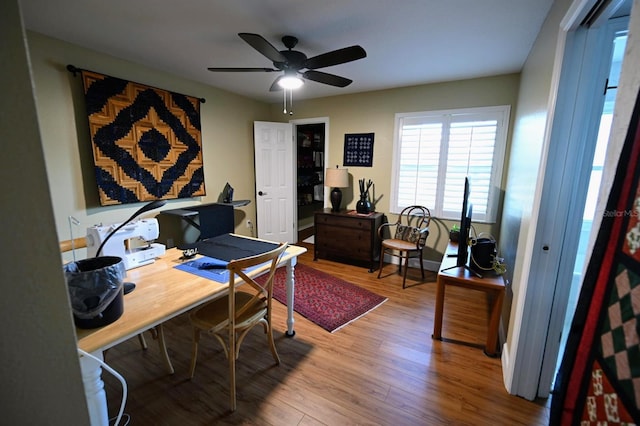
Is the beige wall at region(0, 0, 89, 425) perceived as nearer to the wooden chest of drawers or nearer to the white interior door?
the wooden chest of drawers

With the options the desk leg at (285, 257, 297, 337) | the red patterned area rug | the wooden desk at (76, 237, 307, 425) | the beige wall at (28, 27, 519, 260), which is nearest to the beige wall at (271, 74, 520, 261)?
the beige wall at (28, 27, 519, 260)

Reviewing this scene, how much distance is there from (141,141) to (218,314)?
223 cm

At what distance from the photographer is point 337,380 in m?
1.77

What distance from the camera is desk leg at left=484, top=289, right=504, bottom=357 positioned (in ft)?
6.35

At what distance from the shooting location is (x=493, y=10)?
1.78m

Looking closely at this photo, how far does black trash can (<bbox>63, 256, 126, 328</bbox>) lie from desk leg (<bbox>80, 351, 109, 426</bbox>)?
0.14 meters

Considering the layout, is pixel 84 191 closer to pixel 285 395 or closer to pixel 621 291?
pixel 285 395

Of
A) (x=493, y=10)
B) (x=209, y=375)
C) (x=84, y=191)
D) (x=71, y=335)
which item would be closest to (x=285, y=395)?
(x=209, y=375)

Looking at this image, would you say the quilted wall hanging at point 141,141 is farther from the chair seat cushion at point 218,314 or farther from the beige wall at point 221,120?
the chair seat cushion at point 218,314

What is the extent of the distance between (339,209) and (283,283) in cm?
146

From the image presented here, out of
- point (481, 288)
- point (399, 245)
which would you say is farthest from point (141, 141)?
point (481, 288)

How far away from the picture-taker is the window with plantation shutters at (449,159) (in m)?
3.15

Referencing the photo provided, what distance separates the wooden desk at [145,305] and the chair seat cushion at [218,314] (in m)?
0.29

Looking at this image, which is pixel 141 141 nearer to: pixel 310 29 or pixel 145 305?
pixel 310 29
